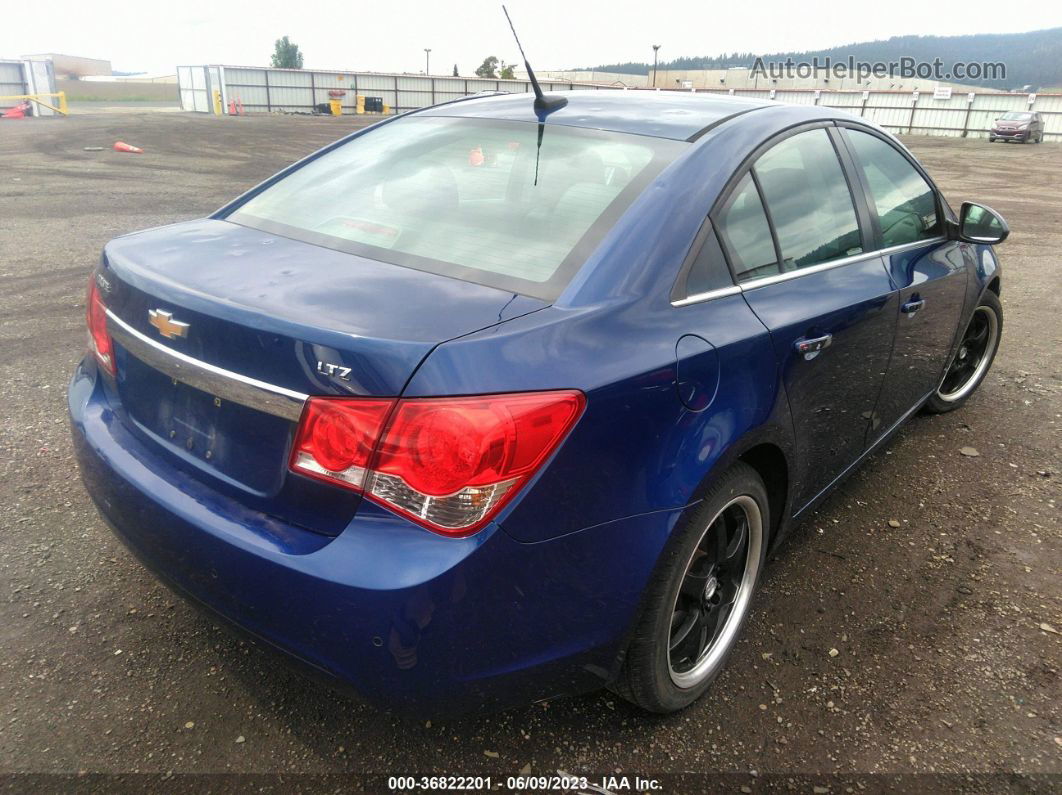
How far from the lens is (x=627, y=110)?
8.75 feet

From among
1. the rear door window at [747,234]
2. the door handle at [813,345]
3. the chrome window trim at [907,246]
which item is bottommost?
the door handle at [813,345]

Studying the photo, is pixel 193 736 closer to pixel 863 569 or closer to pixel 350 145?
pixel 350 145

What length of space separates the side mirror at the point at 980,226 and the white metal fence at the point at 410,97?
40516 millimetres

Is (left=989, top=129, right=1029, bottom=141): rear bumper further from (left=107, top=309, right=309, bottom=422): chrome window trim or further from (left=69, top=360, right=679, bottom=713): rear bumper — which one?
(left=107, top=309, right=309, bottom=422): chrome window trim

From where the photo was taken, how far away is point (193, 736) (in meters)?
2.07

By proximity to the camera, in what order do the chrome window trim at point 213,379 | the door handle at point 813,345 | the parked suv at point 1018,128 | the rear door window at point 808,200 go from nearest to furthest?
the chrome window trim at point 213,379 → the door handle at point 813,345 → the rear door window at point 808,200 → the parked suv at point 1018,128

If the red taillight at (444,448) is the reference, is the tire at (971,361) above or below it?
below

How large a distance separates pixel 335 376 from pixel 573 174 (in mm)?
1086

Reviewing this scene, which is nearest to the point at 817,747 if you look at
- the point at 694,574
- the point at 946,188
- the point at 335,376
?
the point at 694,574

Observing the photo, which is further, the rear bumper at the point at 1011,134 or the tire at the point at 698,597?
the rear bumper at the point at 1011,134

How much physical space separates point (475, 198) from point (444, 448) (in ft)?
3.45

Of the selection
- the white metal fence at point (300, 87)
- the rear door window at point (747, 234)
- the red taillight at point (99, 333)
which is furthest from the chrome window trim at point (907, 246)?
the white metal fence at point (300, 87)

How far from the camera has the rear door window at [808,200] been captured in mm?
2473

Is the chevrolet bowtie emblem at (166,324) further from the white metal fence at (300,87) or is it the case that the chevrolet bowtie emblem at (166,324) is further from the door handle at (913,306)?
the white metal fence at (300,87)
